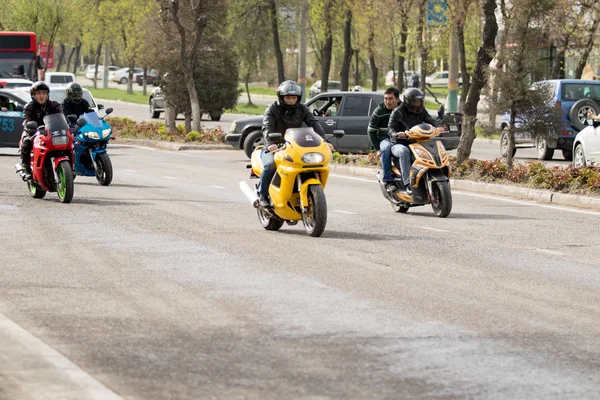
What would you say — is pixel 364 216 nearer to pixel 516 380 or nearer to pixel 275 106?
pixel 275 106

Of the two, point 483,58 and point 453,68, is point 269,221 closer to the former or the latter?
point 483,58

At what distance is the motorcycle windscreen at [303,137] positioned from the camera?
534 inches

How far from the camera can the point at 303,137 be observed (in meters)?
13.6

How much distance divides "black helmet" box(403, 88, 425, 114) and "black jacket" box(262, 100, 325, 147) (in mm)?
2594

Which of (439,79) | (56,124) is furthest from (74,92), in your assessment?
(439,79)

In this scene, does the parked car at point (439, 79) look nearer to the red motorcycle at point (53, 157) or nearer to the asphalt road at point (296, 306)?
the red motorcycle at point (53, 157)

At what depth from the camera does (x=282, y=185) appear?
45.0ft

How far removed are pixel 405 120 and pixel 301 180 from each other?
3543mm

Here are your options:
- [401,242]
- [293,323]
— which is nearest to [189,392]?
[293,323]

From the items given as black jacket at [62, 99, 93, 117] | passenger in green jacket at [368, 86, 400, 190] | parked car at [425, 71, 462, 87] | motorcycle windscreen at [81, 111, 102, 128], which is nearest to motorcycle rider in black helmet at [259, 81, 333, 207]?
passenger in green jacket at [368, 86, 400, 190]

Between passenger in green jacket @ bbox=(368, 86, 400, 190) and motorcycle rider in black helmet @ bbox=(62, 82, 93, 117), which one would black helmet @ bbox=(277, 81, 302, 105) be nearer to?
passenger in green jacket @ bbox=(368, 86, 400, 190)

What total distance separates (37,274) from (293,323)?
3.09 metres

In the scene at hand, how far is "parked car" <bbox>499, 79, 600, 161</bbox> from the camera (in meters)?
28.4

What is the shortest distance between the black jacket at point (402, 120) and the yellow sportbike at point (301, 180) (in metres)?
3.05
